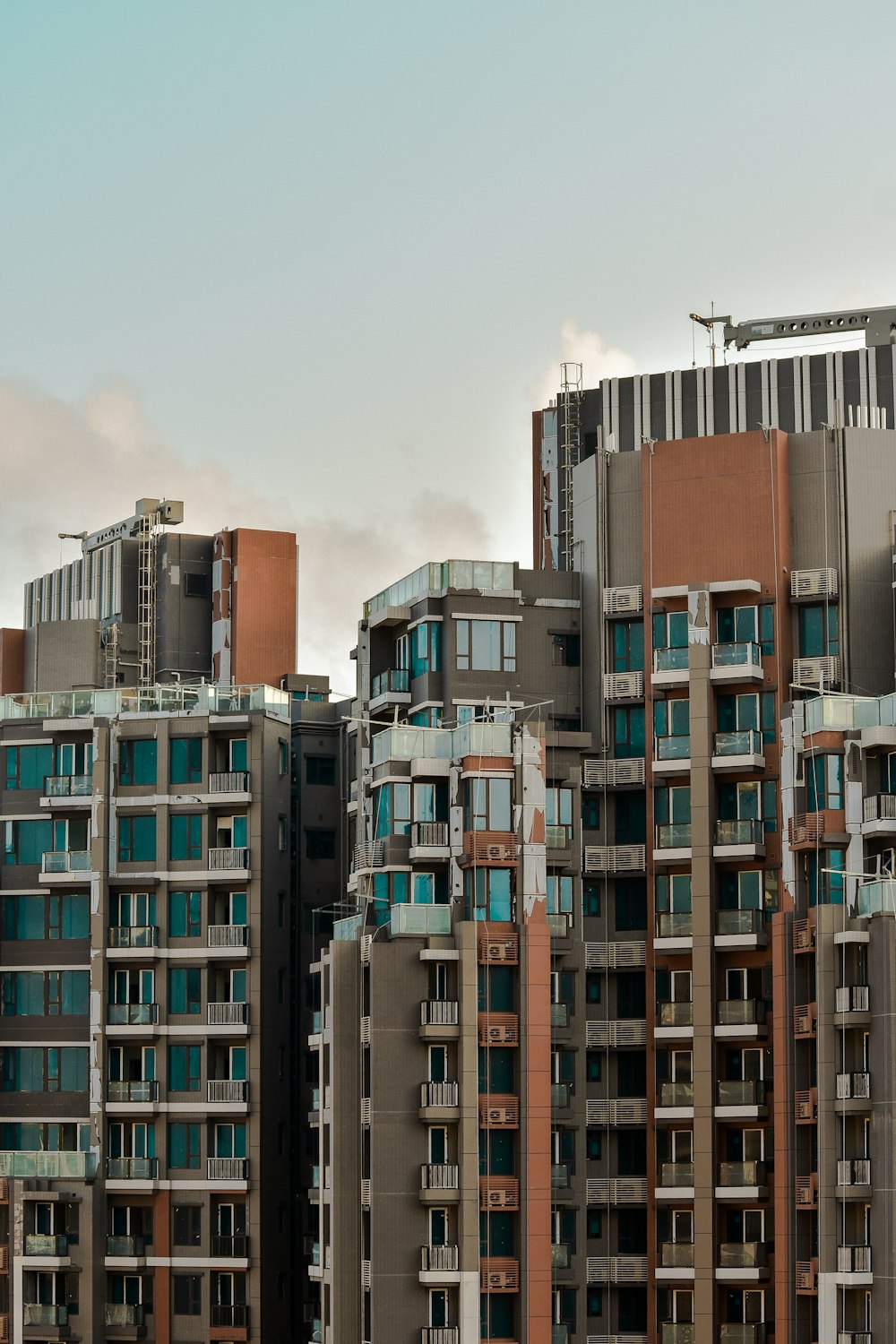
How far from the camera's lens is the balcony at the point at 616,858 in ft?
408

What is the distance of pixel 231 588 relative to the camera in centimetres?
17450

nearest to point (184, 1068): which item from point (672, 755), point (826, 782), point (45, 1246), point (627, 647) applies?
point (45, 1246)

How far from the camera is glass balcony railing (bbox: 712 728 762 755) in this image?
121 m

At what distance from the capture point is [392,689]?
131 metres

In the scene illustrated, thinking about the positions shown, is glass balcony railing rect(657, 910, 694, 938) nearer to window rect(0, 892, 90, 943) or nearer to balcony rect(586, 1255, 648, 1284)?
balcony rect(586, 1255, 648, 1284)

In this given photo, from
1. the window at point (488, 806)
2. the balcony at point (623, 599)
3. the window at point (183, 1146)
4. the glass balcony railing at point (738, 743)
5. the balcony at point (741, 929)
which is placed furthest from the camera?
the window at point (183, 1146)

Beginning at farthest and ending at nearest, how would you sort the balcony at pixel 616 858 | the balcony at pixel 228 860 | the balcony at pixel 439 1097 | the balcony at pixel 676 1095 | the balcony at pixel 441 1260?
the balcony at pixel 228 860 < the balcony at pixel 616 858 < the balcony at pixel 676 1095 < the balcony at pixel 439 1097 < the balcony at pixel 441 1260

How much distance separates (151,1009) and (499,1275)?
2822cm

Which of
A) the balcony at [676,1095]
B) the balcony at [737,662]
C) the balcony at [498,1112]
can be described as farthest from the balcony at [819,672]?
the balcony at [498,1112]

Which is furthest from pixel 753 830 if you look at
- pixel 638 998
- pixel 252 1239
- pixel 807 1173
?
pixel 252 1239

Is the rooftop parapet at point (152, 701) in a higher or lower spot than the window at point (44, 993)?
higher

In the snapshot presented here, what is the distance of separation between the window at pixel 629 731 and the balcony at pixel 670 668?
8.52 feet

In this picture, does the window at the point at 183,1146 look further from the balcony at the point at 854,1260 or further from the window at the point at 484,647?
the balcony at the point at 854,1260

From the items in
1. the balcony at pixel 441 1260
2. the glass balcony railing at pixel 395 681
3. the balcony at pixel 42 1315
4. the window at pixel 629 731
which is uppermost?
the glass balcony railing at pixel 395 681
